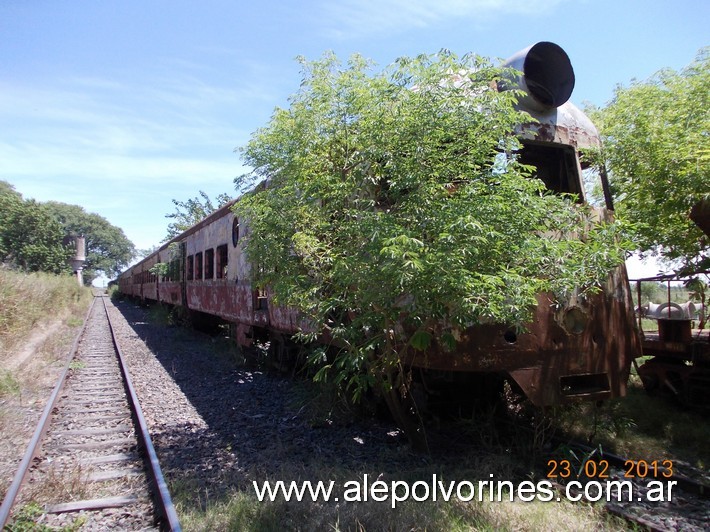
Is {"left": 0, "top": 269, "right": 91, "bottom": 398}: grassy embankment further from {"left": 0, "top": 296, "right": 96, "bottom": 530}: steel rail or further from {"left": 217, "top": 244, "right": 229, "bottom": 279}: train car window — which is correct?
{"left": 217, "top": 244, "right": 229, "bottom": 279}: train car window

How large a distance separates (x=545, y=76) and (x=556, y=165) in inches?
35.0

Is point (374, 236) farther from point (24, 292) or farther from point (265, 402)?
point (24, 292)

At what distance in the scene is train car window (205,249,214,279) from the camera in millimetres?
11188

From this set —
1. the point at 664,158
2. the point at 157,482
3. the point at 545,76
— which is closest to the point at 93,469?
the point at 157,482

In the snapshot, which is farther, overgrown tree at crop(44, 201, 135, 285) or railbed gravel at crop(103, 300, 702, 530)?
Answer: overgrown tree at crop(44, 201, 135, 285)

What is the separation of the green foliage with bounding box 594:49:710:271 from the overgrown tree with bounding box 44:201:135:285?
93.5 metres

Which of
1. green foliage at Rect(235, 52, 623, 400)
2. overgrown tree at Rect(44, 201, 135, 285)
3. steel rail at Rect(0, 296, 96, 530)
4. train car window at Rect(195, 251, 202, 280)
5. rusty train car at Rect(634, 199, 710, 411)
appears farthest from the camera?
overgrown tree at Rect(44, 201, 135, 285)

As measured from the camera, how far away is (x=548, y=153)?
16.7 feet

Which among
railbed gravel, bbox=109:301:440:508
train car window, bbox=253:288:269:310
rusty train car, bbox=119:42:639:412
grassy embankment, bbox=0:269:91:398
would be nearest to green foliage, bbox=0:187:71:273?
grassy embankment, bbox=0:269:91:398

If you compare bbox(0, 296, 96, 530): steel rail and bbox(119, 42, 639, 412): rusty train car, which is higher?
bbox(119, 42, 639, 412): rusty train car

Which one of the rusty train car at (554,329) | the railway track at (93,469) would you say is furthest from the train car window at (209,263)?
the rusty train car at (554,329)

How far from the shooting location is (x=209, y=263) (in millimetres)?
11422

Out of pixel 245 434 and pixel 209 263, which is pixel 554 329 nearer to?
pixel 245 434

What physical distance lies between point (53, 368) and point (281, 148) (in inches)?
323
